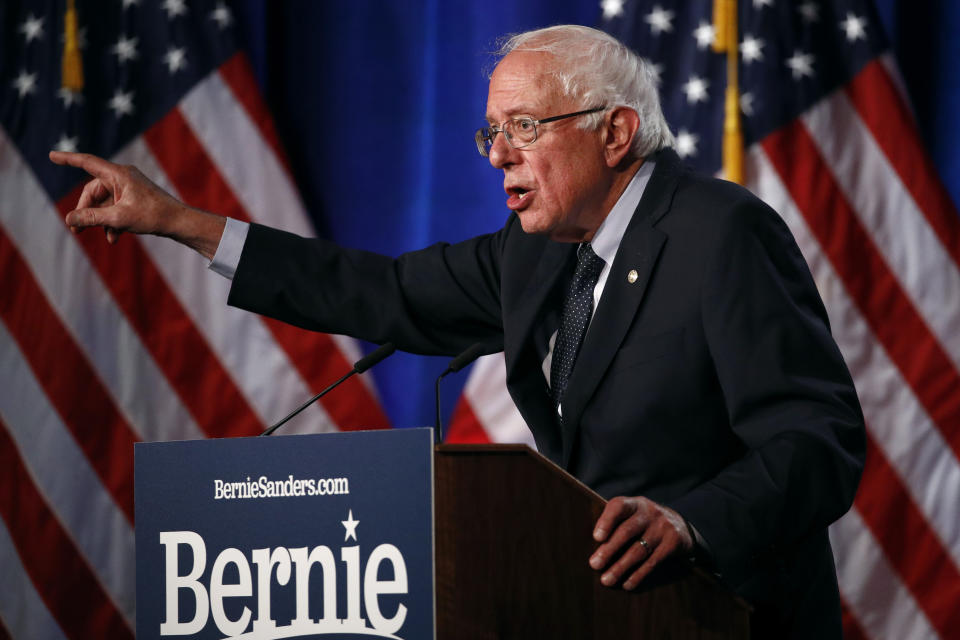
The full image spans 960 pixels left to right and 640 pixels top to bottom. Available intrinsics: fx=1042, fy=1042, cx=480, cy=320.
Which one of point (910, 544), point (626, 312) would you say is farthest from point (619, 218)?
point (910, 544)

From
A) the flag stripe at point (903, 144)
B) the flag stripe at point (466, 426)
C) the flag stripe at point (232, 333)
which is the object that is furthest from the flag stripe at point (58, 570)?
the flag stripe at point (903, 144)

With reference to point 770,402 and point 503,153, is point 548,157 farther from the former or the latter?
point 770,402

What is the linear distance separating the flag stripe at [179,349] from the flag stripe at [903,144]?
7.00ft

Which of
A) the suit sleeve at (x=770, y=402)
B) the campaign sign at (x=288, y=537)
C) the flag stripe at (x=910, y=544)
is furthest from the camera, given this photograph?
the flag stripe at (x=910, y=544)

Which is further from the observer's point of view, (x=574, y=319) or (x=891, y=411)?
(x=891, y=411)

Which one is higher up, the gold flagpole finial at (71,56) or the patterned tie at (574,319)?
the gold flagpole finial at (71,56)

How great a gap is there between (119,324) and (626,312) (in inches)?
90.7

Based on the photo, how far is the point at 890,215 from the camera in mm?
3074

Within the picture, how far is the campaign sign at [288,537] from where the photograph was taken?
1.14 meters

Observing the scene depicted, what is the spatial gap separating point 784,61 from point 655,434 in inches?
76.4

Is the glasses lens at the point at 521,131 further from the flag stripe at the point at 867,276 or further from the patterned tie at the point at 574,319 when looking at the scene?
the flag stripe at the point at 867,276

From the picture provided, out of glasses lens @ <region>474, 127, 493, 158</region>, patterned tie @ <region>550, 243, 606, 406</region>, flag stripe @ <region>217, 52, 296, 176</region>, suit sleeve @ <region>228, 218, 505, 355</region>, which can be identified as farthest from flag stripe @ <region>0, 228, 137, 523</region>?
patterned tie @ <region>550, 243, 606, 406</region>

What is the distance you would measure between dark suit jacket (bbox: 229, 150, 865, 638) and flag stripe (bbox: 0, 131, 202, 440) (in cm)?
189

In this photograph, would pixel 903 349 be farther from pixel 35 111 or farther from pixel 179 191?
pixel 35 111
